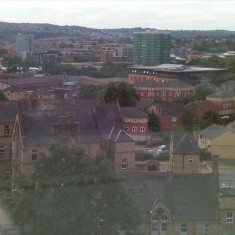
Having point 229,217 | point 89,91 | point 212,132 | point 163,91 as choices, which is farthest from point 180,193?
point 163,91

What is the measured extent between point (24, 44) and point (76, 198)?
3202 centimetres

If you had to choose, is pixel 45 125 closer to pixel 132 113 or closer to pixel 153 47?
pixel 132 113

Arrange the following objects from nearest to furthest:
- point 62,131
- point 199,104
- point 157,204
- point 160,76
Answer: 1. point 157,204
2. point 62,131
3. point 199,104
4. point 160,76

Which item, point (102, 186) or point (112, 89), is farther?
point (112, 89)

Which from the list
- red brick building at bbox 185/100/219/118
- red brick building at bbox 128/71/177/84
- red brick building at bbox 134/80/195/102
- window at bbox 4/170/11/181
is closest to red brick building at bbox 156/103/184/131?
red brick building at bbox 185/100/219/118

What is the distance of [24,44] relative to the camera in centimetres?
3434

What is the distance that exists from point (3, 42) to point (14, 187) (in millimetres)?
29334

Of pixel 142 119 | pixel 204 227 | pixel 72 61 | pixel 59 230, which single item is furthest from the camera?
pixel 72 61

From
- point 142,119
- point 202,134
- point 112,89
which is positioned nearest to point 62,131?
point 202,134

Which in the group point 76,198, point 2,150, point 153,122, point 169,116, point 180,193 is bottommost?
point 153,122

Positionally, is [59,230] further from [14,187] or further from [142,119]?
[142,119]

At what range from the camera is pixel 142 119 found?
37.8ft

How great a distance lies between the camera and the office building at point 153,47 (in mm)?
26844

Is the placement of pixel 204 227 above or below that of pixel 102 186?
below
